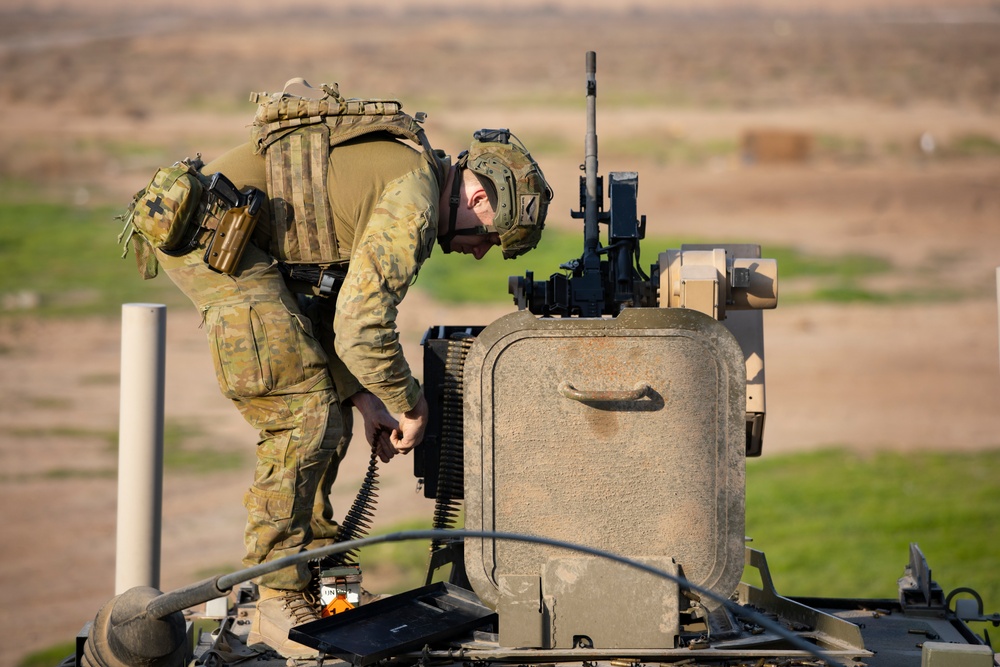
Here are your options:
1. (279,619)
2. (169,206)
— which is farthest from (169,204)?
(279,619)

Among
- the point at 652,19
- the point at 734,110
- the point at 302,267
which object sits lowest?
the point at 302,267

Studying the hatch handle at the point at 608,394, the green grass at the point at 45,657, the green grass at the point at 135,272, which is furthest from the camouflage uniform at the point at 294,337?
the green grass at the point at 135,272

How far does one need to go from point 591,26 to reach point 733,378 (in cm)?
3895

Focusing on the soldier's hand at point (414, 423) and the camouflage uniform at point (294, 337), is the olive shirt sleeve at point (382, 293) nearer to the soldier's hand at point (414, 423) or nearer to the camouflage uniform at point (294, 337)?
the camouflage uniform at point (294, 337)

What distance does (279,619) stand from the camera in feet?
15.5

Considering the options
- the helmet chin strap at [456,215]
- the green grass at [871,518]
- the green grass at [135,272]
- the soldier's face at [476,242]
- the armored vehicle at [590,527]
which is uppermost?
the green grass at [135,272]

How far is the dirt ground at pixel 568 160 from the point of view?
43.2 feet

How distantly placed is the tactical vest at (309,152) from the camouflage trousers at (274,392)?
0.58 feet

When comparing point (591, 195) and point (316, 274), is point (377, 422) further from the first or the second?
point (591, 195)

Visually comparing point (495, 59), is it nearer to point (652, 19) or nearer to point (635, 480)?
point (652, 19)

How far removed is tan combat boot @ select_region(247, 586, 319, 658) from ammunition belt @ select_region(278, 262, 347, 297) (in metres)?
1.05

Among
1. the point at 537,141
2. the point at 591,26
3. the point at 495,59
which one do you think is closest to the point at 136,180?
the point at 537,141

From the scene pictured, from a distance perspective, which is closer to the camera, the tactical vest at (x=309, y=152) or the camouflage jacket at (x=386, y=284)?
the camouflage jacket at (x=386, y=284)

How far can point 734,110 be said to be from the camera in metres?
32.1
